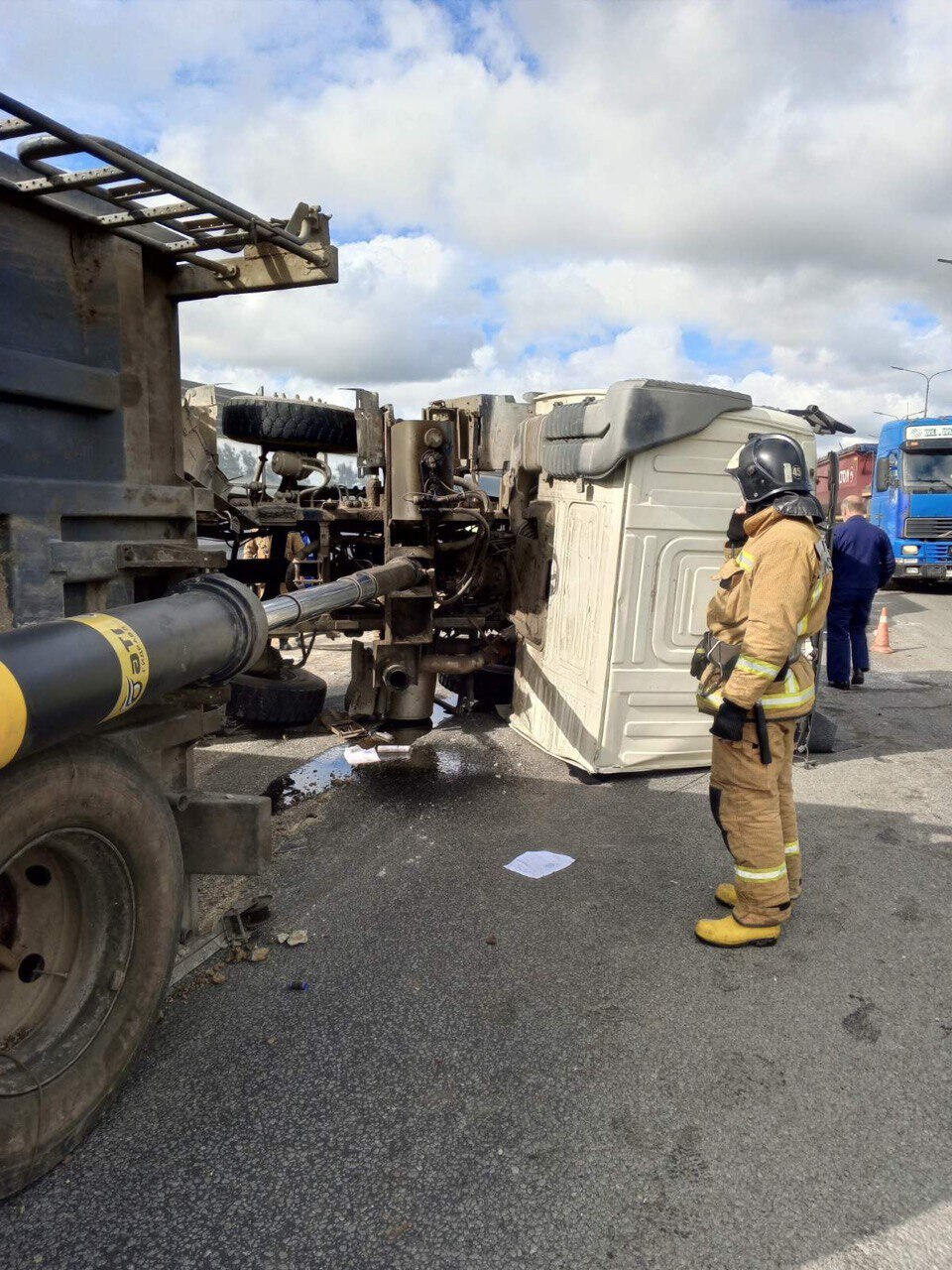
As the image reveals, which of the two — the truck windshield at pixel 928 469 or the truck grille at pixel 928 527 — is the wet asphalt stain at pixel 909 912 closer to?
the truck grille at pixel 928 527

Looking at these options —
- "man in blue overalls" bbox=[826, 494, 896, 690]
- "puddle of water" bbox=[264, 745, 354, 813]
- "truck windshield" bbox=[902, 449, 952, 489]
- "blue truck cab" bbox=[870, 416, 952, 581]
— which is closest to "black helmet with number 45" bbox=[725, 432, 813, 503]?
"puddle of water" bbox=[264, 745, 354, 813]

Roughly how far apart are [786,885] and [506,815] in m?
1.90

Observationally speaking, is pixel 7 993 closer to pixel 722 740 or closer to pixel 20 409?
pixel 20 409

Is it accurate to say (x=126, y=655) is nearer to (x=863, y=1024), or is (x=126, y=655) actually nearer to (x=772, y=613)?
(x=772, y=613)

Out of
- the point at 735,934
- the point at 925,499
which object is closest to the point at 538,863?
the point at 735,934

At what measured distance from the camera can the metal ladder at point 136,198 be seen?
2.08m

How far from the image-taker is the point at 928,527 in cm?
1698

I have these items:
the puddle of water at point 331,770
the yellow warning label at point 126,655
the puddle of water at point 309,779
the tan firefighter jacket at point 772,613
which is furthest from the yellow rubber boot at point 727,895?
the yellow warning label at point 126,655

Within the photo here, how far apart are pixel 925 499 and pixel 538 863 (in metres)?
16.0

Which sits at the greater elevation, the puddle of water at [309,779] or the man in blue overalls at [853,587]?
the man in blue overalls at [853,587]

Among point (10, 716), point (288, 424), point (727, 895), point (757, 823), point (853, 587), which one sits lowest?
point (727, 895)

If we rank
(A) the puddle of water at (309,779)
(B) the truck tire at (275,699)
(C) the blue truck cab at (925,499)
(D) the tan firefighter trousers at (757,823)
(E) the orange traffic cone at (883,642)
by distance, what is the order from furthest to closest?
1. (C) the blue truck cab at (925,499)
2. (E) the orange traffic cone at (883,642)
3. (B) the truck tire at (275,699)
4. (A) the puddle of water at (309,779)
5. (D) the tan firefighter trousers at (757,823)

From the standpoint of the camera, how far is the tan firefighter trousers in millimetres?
3449

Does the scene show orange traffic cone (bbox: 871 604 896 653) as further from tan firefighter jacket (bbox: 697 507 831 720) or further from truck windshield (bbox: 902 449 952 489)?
tan firefighter jacket (bbox: 697 507 831 720)
